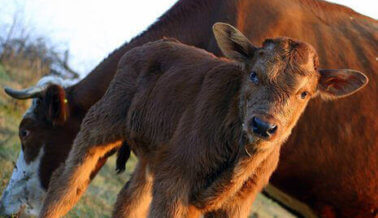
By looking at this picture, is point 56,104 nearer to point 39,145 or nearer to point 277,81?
point 39,145

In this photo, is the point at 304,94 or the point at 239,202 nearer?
the point at 304,94

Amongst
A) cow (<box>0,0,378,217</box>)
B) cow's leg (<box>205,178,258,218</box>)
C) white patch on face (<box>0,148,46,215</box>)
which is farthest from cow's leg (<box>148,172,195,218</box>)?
white patch on face (<box>0,148,46,215</box>)

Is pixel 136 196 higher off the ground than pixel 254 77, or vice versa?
pixel 254 77

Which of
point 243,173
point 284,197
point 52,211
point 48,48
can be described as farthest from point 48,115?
point 48,48

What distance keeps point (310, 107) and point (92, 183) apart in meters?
5.23

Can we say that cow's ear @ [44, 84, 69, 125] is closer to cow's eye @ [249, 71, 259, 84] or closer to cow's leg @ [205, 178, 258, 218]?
cow's leg @ [205, 178, 258, 218]

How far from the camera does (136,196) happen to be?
6.71 m

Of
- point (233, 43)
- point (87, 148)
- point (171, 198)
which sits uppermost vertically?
point (233, 43)

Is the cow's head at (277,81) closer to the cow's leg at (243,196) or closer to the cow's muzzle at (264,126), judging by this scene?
the cow's muzzle at (264,126)

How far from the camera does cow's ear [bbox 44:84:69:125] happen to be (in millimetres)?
8148

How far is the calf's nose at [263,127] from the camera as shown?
4.66 meters

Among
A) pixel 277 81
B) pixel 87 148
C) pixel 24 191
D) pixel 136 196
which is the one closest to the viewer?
pixel 277 81

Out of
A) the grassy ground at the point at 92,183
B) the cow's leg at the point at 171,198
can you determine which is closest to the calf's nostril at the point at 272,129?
the cow's leg at the point at 171,198

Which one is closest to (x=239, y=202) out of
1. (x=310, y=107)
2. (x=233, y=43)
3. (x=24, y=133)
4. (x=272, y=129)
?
(x=272, y=129)
